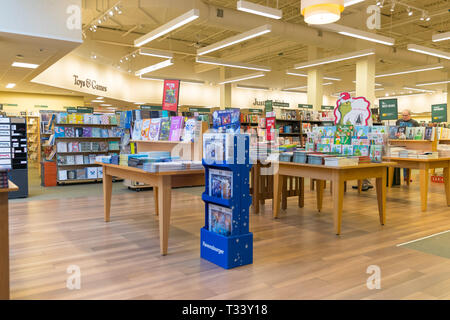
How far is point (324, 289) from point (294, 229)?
1.79 m

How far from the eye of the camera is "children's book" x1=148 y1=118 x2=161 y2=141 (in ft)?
15.8

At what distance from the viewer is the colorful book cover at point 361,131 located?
16.5 feet

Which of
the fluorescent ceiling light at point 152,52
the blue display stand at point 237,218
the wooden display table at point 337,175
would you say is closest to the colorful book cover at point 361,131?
the wooden display table at point 337,175

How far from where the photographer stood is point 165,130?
4688mm

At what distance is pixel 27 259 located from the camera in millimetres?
3420

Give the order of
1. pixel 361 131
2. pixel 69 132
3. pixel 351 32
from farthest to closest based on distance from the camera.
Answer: pixel 69 132 → pixel 351 32 → pixel 361 131

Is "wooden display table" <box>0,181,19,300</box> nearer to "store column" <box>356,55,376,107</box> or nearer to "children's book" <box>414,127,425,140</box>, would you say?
"children's book" <box>414,127,425,140</box>

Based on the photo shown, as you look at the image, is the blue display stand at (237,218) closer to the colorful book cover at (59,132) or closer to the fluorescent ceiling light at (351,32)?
the fluorescent ceiling light at (351,32)

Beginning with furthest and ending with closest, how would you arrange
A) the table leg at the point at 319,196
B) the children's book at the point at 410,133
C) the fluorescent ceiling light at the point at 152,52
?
the fluorescent ceiling light at the point at 152,52 → the children's book at the point at 410,133 → the table leg at the point at 319,196

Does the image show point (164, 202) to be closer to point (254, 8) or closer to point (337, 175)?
point (337, 175)

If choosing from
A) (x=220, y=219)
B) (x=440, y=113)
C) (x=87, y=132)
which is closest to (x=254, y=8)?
(x=87, y=132)

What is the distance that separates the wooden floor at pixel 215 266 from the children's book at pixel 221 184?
2.15 ft

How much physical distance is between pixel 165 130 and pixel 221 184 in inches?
66.5

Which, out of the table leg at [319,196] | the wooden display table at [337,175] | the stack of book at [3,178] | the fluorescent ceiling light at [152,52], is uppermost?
the fluorescent ceiling light at [152,52]
